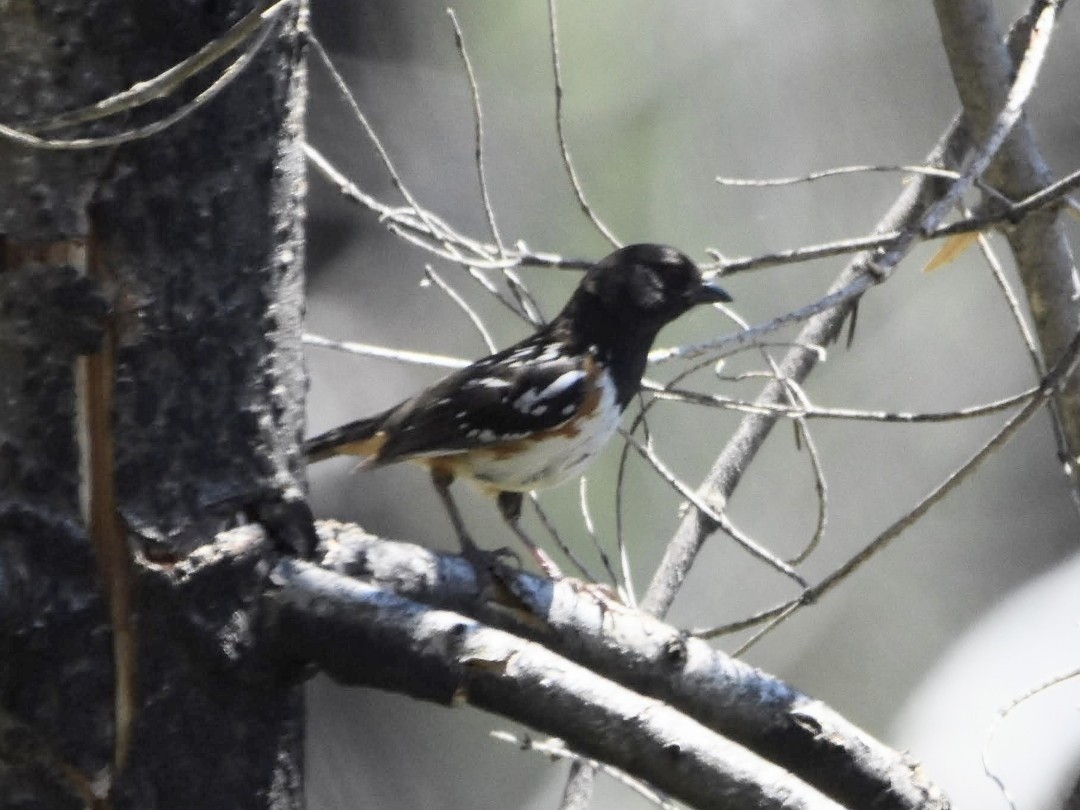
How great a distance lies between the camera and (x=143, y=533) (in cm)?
163

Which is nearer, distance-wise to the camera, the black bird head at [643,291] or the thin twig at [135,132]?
the thin twig at [135,132]

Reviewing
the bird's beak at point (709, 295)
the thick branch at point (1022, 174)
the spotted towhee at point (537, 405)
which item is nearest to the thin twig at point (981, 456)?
the thick branch at point (1022, 174)

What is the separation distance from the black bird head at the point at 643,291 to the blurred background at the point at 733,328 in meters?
2.42

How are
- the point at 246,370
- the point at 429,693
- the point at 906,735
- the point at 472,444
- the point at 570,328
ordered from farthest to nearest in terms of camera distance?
the point at 906,735, the point at 570,328, the point at 472,444, the point at 246,370, the point at 429,693

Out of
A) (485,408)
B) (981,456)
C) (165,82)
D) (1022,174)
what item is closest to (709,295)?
(485,408)

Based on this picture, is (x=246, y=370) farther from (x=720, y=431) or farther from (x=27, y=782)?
(x=720, y=431)

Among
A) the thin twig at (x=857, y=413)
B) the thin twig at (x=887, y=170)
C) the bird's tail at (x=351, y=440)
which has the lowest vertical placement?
the bird's tail at (x=351, y=440)

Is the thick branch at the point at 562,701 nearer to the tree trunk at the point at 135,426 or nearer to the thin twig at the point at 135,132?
the tree trunk at the point at 135,426

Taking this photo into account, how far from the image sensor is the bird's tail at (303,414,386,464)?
3.39m

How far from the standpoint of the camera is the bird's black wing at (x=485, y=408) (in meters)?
3.30

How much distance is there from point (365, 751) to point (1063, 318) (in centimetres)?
400

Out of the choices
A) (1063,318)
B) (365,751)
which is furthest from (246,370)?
(365,751)

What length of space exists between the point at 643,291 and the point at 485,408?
0.56 m

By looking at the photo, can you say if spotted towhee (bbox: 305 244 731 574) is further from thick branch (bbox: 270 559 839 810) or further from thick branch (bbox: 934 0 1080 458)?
thick branch (bbox: 270 559 839 810)
